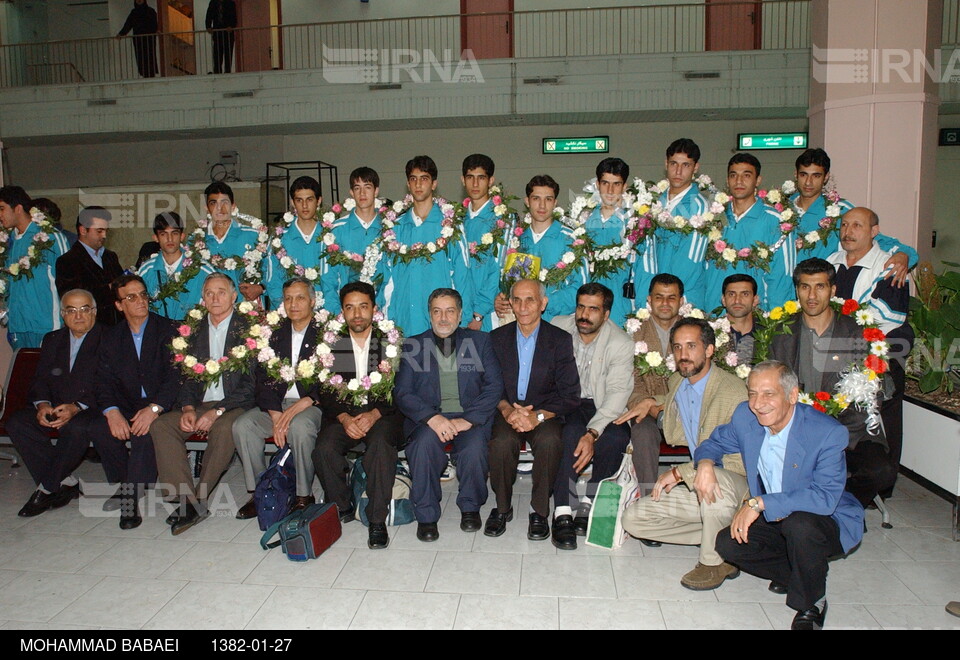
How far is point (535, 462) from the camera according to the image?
13.6 ft

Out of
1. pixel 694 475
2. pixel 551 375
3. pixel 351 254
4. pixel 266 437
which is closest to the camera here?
pixel 694 475

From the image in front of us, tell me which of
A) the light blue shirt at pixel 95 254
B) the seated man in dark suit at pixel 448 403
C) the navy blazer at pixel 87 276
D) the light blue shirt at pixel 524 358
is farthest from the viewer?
the light blue shirt at pixel 95 254

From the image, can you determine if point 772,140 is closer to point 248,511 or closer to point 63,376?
point 248,511

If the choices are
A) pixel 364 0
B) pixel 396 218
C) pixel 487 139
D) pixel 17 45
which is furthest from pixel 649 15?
pixel 17 45

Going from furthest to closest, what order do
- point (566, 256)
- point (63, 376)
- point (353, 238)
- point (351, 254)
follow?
point (353, 238)
point (351, 254)
point (566, 256)
point (63, 376)

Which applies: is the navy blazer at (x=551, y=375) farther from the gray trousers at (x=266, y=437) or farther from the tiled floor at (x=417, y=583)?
the gray trousers at (x=266, y=437)

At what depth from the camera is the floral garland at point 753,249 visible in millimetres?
5020

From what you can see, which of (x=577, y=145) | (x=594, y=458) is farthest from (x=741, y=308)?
(x=577, y=145)

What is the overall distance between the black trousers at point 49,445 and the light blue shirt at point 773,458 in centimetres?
420

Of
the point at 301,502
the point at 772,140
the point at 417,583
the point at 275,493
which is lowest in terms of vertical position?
the point at 417,583

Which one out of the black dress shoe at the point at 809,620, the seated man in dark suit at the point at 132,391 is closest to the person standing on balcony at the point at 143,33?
the seated man in dark suit at the point at 132,391

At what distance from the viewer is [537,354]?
14.8 feet

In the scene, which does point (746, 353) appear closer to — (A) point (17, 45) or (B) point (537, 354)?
(B) point (537, 354)

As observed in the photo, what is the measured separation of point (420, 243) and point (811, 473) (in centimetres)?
320
